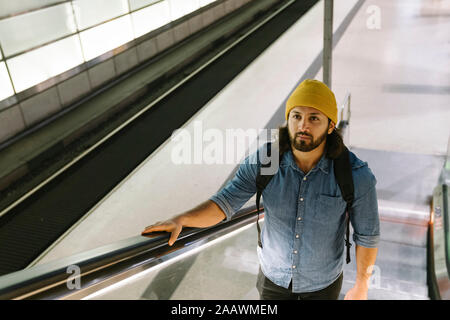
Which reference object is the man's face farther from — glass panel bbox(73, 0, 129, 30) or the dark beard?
glass panel bbox(73, 0, 129, 30)

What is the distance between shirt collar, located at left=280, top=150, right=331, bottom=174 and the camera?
70.1 inches

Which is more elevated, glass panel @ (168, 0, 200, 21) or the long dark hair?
the long dark hair

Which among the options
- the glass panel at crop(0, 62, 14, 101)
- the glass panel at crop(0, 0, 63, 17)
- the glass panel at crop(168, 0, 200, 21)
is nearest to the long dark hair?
the glass panel at crop(0, 62, 14, 101)

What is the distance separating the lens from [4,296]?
1.04 metres

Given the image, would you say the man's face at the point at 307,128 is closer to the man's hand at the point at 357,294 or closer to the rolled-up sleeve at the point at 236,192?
the rolled-up sleeve at the point at 236,192

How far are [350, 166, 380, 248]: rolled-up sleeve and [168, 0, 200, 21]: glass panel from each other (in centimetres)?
1160

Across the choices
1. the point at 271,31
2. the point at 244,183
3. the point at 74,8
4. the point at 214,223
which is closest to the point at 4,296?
the point at 214,223

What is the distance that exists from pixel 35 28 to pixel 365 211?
7596 mm

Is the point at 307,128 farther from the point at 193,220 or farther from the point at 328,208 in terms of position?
the point at 193,220

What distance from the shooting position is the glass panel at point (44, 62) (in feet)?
24.1

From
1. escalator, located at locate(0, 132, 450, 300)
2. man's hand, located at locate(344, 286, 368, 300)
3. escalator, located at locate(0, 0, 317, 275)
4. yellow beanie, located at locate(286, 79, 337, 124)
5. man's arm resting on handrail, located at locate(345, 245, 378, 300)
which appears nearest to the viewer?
escalator, located at locate(0, 132, 450, 300)

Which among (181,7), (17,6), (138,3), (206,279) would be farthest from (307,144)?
(181,7)

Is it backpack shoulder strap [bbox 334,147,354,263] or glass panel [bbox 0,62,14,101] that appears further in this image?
glass panel [bbox 0,62,14,101]
